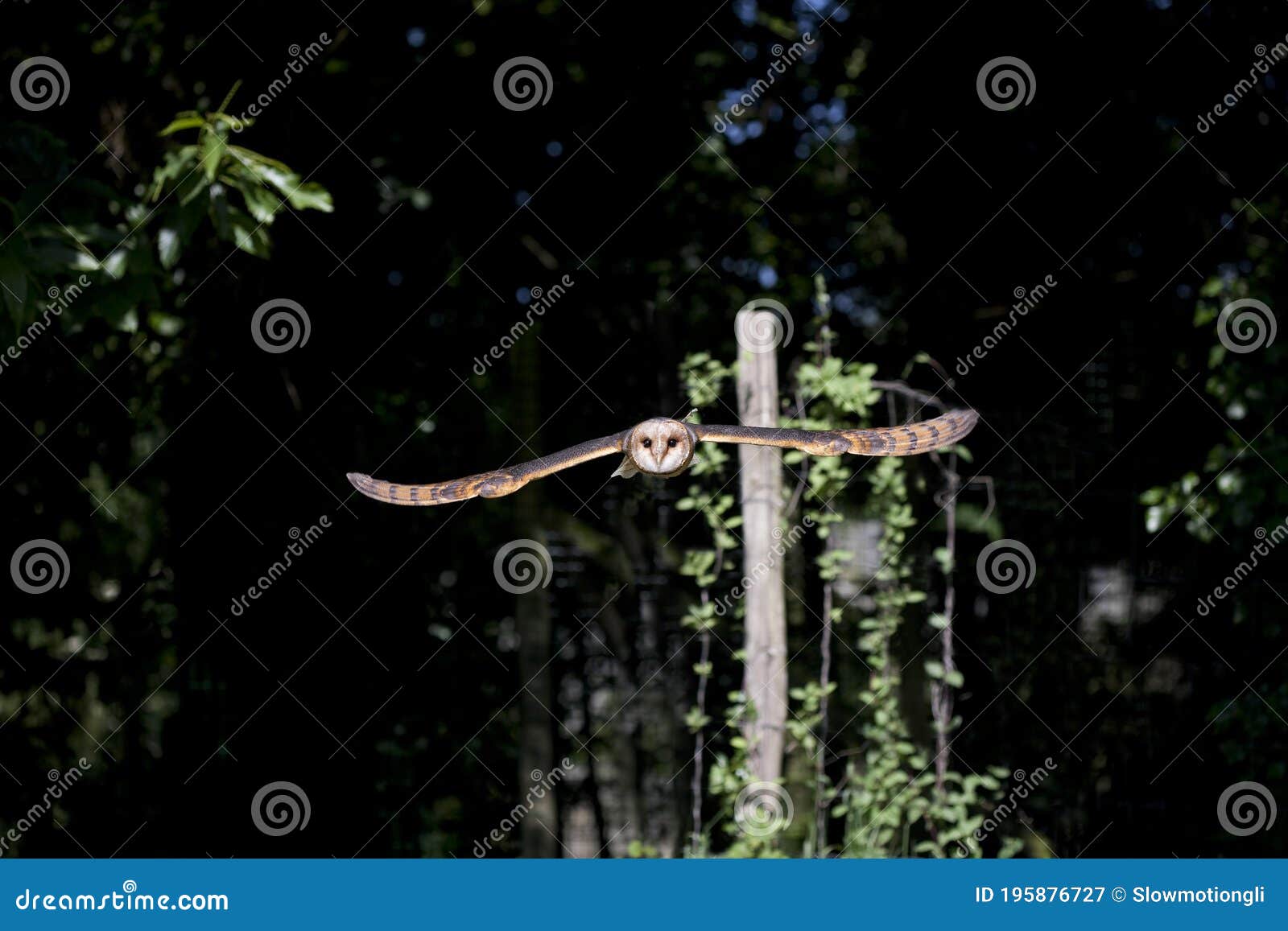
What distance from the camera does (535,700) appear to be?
421cm

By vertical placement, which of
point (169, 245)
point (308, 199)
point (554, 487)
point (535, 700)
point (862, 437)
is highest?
point (308, 199)

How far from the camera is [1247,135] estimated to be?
4.91 metres

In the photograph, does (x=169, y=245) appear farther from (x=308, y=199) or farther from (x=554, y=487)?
(x=554, y=487)

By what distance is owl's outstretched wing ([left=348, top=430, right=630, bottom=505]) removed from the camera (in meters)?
2.35

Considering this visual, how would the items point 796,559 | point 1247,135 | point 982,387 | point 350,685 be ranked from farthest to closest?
point 982,387 → point 1247,135 → point 350,685 → point 796,559

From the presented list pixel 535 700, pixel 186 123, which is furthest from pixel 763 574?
pixel 186 123

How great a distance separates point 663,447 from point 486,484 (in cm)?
51

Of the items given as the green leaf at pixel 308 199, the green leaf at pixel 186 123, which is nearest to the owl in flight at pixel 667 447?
the green leaf at pixel 308 199

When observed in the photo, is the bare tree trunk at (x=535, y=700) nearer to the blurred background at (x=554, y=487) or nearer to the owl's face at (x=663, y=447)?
the blurred background at (x=554, y=487)

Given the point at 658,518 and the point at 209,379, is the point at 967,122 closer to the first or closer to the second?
the point at 658,518

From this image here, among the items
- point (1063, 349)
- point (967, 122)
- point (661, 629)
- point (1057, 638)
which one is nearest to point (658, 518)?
point (661, 629)

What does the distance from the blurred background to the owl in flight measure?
1.39 meters

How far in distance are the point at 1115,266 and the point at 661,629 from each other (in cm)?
296

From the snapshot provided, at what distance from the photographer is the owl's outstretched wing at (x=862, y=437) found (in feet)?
7.64
